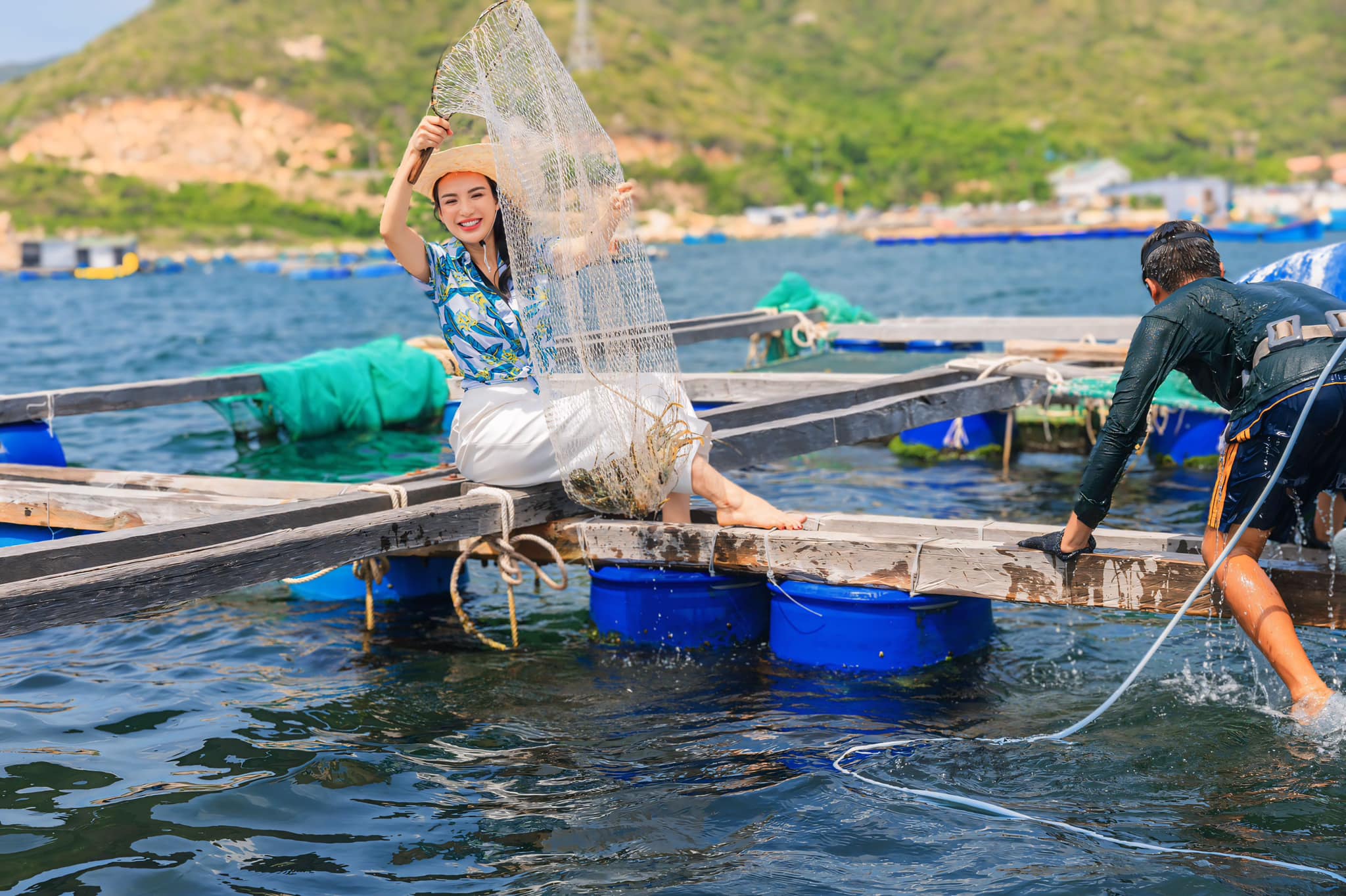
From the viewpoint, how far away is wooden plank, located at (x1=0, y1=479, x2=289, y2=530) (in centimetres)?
738

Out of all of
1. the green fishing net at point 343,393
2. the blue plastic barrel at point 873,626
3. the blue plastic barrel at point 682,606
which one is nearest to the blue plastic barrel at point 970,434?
the green fishing net at point 343,393

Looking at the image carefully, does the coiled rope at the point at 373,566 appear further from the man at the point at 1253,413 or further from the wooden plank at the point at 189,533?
the man at the point at 1253,413

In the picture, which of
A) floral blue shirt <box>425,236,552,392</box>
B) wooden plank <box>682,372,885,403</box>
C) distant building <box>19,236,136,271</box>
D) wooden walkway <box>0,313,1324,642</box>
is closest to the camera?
wooden walkway <box>0,313,1324,642</box>

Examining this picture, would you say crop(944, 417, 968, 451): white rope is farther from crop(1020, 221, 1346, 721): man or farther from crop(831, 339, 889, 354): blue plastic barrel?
crop(1020, 221, 1346, 721): man

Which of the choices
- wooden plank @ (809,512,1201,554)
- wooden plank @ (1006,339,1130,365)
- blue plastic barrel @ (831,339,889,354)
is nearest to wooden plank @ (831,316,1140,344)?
blue plastic barrel @ (831,339,889,354)

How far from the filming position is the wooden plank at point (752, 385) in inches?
434

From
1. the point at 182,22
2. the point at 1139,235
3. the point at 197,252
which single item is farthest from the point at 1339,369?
the point at 182,22

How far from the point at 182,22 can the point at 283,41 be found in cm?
1906

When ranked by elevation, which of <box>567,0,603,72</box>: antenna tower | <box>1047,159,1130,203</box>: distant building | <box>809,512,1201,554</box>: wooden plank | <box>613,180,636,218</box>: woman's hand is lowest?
<box>809,512,1201,554</box>: wooden plank

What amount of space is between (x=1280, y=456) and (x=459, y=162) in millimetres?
4069

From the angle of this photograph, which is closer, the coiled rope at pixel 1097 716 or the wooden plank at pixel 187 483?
the coiled rope at pixel 1097 716

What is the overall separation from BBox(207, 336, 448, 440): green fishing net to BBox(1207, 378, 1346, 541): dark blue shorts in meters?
10.5

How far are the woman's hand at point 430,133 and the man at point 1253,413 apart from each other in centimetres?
335

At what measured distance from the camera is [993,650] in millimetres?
7043
